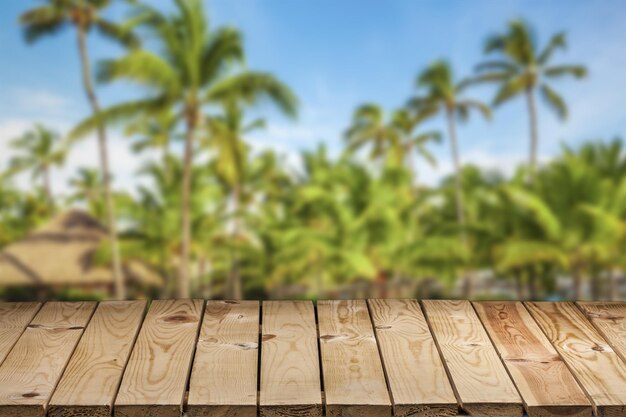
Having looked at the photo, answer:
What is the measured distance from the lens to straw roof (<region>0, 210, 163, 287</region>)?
23750mm

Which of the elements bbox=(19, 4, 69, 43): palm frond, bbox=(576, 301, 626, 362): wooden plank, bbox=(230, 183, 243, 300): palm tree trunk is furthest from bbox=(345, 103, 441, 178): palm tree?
bbox=(576, 301, 626, 362): wooden plank

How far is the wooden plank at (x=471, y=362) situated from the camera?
60.6 inches

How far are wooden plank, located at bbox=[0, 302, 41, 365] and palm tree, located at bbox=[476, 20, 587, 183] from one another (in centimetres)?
2953

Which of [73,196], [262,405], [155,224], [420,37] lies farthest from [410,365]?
[420,37]

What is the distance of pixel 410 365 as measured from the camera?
5.50ft

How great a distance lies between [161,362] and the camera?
1.67 m

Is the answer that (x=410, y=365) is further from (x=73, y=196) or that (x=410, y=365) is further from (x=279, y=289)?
(x=73, y=196)

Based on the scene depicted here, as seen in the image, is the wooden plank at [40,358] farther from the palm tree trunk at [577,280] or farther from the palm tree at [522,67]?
the palm tree at [522,67]

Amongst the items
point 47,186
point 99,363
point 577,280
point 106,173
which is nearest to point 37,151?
point 47,186

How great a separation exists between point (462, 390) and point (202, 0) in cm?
1968

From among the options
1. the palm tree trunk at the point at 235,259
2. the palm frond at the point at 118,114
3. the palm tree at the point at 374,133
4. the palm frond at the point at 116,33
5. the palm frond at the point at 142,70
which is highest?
the palm frond at the point at 116,33

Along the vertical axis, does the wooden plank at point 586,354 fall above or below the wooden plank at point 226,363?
below

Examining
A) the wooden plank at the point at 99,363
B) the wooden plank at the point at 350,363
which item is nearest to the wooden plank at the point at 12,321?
the wooden plank at the point at 99,363

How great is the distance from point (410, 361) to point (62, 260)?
23.7m
